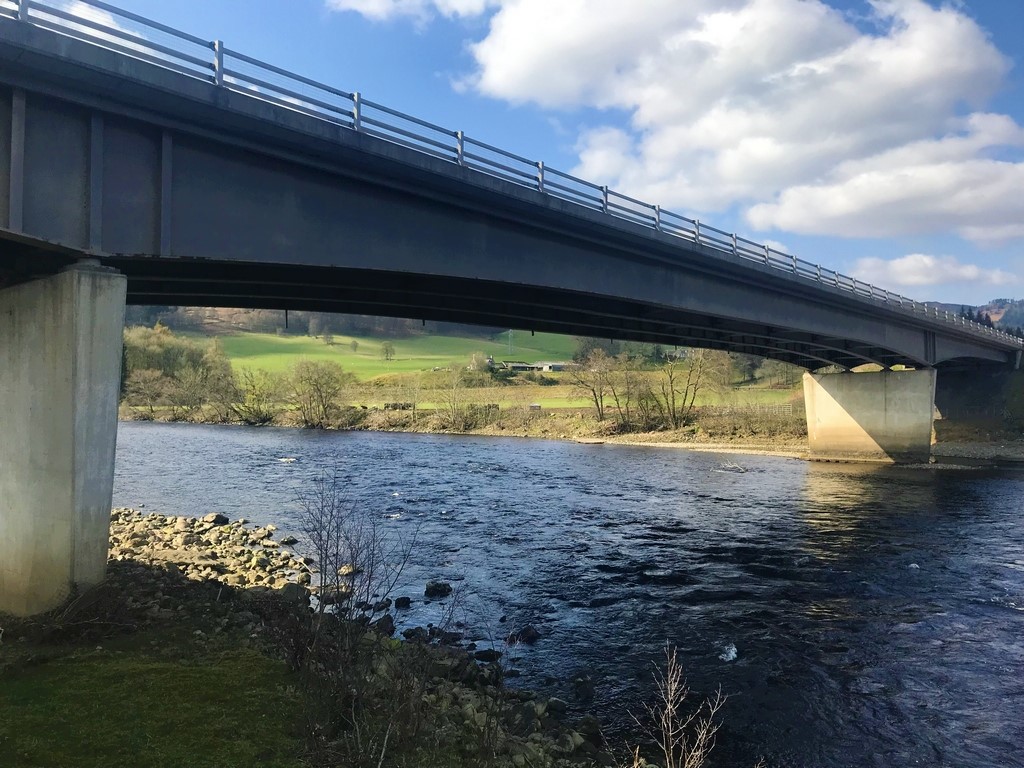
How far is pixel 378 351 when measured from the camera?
148 metres

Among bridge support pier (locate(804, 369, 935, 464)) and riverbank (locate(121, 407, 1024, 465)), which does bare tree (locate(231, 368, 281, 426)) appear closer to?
riverbank (locate(121, 407, 1024, 465))

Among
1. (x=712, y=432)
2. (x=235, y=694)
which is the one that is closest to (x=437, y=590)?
(x=235, y=694)

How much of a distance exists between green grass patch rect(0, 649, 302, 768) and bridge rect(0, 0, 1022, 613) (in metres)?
2.93

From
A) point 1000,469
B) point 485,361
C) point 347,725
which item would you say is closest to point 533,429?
point 485,361

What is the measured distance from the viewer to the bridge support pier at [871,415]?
144 ft

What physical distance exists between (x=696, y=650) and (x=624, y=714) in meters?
2.96

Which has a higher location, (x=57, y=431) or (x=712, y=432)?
(x=57, y=431)

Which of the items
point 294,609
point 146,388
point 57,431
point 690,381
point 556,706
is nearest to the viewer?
point 556,706

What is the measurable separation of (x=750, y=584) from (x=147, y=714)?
13.4m

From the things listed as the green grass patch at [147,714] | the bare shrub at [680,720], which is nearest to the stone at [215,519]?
the green grass patch at [147,714]

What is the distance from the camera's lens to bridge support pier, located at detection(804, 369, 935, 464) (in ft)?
144

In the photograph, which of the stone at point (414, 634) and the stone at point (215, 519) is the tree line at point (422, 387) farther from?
the stone at point (414, 634)

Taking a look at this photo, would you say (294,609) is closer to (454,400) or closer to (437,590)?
(437,590)

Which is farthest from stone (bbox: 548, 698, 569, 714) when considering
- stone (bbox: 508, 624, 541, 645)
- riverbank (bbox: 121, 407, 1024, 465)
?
riverbank (bbox: 121, 407, 1024, 465)
